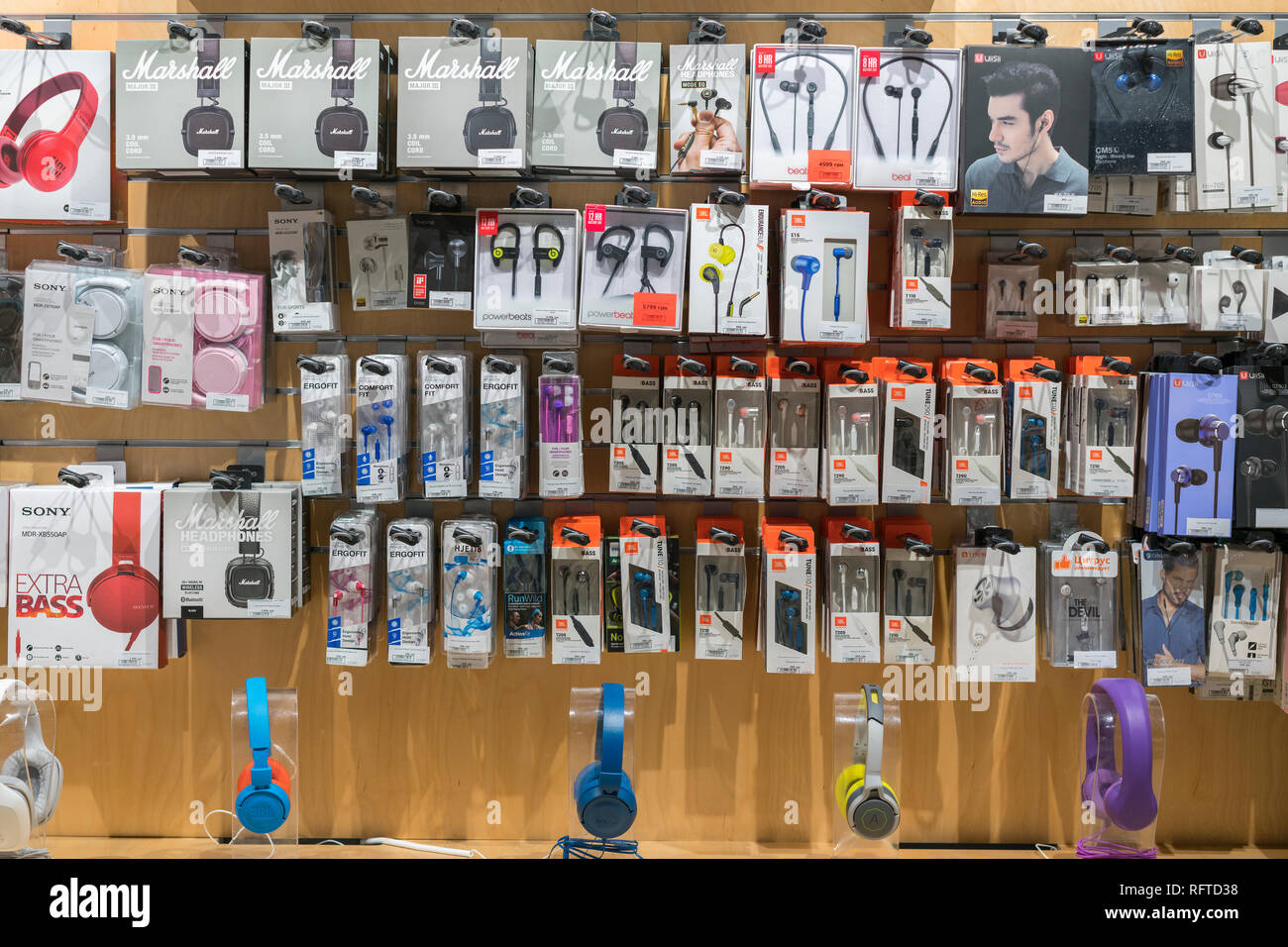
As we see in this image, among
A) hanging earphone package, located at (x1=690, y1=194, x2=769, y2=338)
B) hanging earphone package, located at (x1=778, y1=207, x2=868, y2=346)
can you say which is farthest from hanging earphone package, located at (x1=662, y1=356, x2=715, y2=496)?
hanging earphone package, located at (x1=778, y1=207, x2=868, y2=346)

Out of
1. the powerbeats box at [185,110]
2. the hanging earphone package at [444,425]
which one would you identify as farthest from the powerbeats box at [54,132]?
the hanging earphone package at [444,425]

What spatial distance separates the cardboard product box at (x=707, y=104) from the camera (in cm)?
Answer: 252

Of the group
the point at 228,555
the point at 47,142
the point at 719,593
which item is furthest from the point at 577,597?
the point at 47,142

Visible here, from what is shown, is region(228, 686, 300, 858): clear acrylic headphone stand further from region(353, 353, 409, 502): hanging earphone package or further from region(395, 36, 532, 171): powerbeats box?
region(395, 36, 532, 171): powerbeats box

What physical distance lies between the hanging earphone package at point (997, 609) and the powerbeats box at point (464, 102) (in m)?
1.73

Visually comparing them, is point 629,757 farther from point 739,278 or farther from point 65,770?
point 65,770

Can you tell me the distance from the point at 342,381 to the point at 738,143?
133 centimetres

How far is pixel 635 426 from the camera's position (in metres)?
2.59

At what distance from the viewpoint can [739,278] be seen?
249cm

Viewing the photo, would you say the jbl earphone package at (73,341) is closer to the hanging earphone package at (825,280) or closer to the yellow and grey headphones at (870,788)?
the hanging earphone package at (825,280)

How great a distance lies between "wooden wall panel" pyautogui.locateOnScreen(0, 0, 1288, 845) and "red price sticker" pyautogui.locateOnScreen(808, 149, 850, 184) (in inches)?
38.8

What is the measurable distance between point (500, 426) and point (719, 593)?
0.80 metres
